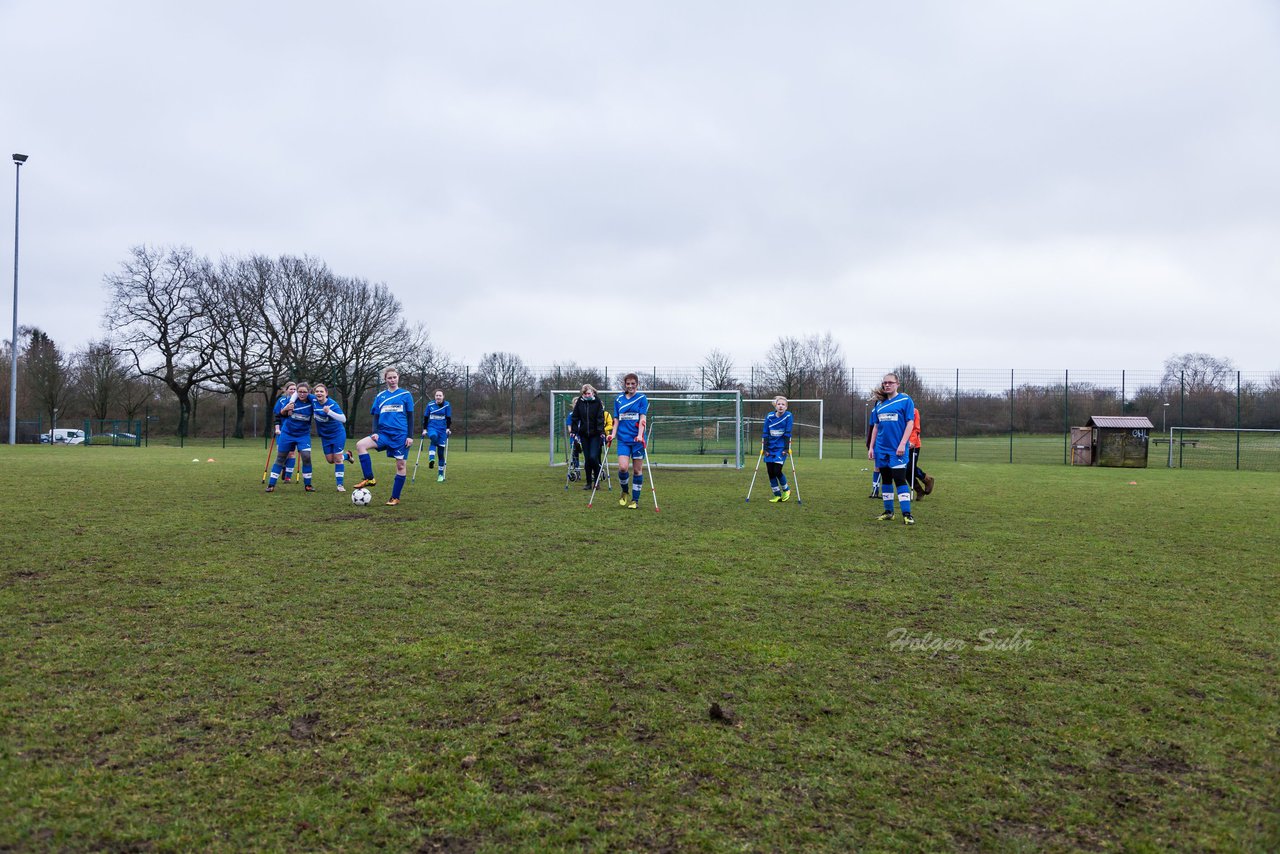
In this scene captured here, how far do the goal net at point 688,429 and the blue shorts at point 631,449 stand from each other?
9.91 m

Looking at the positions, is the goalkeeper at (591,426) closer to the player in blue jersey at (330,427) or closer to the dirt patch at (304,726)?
the player in blue jersey at (330,427)

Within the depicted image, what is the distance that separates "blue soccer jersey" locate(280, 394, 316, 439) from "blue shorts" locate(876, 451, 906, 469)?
8518mm

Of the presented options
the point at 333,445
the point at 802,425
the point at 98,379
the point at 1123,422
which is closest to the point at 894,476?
the point at 333,445

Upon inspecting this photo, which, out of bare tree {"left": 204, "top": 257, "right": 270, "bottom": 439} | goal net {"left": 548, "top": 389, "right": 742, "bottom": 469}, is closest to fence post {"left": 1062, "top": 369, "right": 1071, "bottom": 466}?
goal net {"left": 548, "top": 389, "right": 742, "bottom": 469}

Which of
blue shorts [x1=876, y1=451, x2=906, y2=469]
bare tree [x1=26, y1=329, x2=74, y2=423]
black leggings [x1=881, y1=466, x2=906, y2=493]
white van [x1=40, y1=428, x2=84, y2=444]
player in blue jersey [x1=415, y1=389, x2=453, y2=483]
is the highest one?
bare tree [x1=26, y1=329, x2=74, y2=423]

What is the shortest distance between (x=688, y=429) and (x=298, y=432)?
12.1 metres

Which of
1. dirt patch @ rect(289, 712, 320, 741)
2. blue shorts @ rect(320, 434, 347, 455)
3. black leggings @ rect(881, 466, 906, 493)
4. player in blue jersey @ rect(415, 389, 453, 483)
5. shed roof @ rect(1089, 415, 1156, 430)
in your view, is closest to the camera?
dirt patch @ rect(289, 712, 320, 741)

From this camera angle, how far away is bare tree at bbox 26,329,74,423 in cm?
4578

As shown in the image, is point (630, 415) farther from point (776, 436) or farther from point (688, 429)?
point (688, 429)

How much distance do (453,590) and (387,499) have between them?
6357 mm

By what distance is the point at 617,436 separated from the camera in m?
11.0

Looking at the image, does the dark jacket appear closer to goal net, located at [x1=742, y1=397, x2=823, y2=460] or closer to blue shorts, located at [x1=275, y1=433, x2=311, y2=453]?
blue shorts, located at [x1=275, y1=433, x2=311, y2=453]

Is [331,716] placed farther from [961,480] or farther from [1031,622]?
[961,480]

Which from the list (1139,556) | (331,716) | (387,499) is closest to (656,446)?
(387,499)
